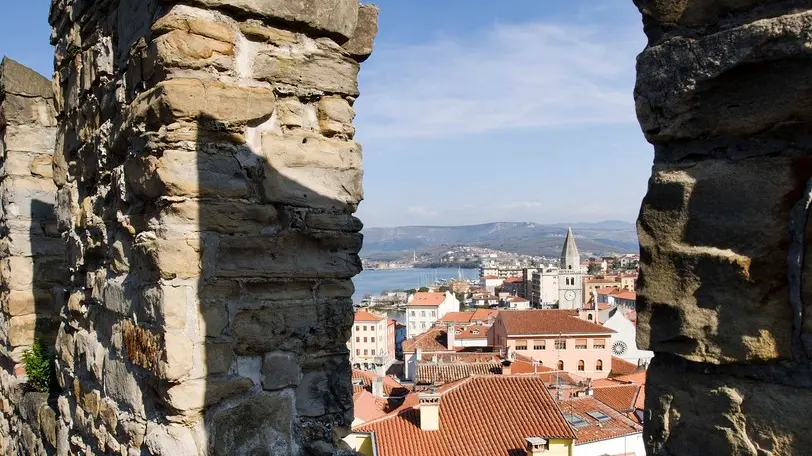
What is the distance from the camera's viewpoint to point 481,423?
45.9 feet

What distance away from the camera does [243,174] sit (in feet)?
8.63

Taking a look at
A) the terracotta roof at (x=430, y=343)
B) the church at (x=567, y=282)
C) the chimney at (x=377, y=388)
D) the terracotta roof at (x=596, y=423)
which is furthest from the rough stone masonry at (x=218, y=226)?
the church at (x=567, y=282)

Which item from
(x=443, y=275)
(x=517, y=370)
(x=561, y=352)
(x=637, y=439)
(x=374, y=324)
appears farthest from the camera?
(x=443, y=275)

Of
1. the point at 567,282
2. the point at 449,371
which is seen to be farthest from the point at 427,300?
the point at 449,371

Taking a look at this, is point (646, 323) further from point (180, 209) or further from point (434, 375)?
point (434, 375)

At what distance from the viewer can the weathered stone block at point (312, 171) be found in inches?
107

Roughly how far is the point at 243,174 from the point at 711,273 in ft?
6.21

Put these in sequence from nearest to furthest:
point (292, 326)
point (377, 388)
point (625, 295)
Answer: point (292, 326), point (377, 388), point (625, 295)

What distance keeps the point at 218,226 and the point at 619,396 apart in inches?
787

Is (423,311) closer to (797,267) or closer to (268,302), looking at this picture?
(268,302)

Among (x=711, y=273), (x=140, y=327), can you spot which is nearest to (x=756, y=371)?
(x=711, y=273)

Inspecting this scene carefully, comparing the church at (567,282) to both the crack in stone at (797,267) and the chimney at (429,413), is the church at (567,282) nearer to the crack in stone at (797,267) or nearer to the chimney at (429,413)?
the chimney at (429,413)

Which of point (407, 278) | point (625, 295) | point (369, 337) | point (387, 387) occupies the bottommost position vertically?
point (407, 278)

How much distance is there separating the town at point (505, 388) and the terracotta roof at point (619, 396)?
1.2 inches
